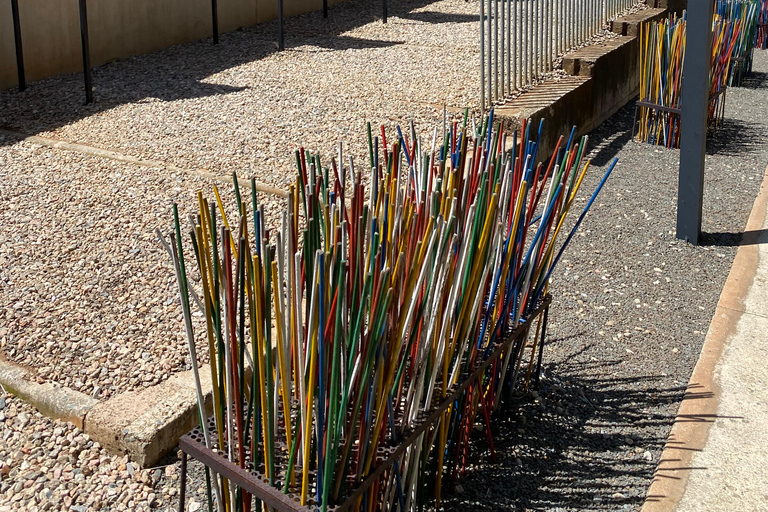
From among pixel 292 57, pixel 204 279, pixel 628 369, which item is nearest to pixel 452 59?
pixel 292 57

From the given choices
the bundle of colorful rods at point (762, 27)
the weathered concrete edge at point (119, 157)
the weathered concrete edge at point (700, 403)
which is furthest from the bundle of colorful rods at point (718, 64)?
the bundle of colorful rods at point (762, 27)

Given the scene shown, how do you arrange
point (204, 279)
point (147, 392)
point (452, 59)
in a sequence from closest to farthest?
point (204, 279) → point (147, 392) → point (452, 59)

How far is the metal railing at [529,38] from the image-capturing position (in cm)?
624

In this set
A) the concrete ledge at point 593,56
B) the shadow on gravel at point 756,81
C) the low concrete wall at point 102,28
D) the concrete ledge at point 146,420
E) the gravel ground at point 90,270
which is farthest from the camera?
the shadow on gravel at point 756,81

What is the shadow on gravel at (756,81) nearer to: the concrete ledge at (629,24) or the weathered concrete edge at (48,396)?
the concrete ledge at (629,24)

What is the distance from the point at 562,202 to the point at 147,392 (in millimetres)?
1563

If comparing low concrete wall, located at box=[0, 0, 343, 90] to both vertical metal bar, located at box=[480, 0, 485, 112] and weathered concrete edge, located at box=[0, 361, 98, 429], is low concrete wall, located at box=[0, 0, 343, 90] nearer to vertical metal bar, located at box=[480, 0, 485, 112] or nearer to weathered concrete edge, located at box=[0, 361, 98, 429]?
vertical metal bar, located at box=[480, 0, 485, 112]

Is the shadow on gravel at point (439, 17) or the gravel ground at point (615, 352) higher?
the shadow on gravel at point (439, 17)

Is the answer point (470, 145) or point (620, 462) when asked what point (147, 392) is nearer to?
point (620, 462)

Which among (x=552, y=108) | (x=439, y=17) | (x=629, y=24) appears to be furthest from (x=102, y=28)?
(x=629, y=24)

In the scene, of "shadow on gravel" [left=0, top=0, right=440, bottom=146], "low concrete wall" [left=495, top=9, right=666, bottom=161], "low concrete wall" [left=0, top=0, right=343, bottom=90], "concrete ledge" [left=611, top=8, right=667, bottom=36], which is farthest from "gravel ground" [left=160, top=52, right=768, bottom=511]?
"low concrete wall" [left=0, top=0, right=343, bottom=90]

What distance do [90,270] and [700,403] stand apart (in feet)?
9.09

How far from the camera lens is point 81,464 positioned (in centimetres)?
276

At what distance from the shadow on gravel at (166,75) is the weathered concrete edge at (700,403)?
450 cm
